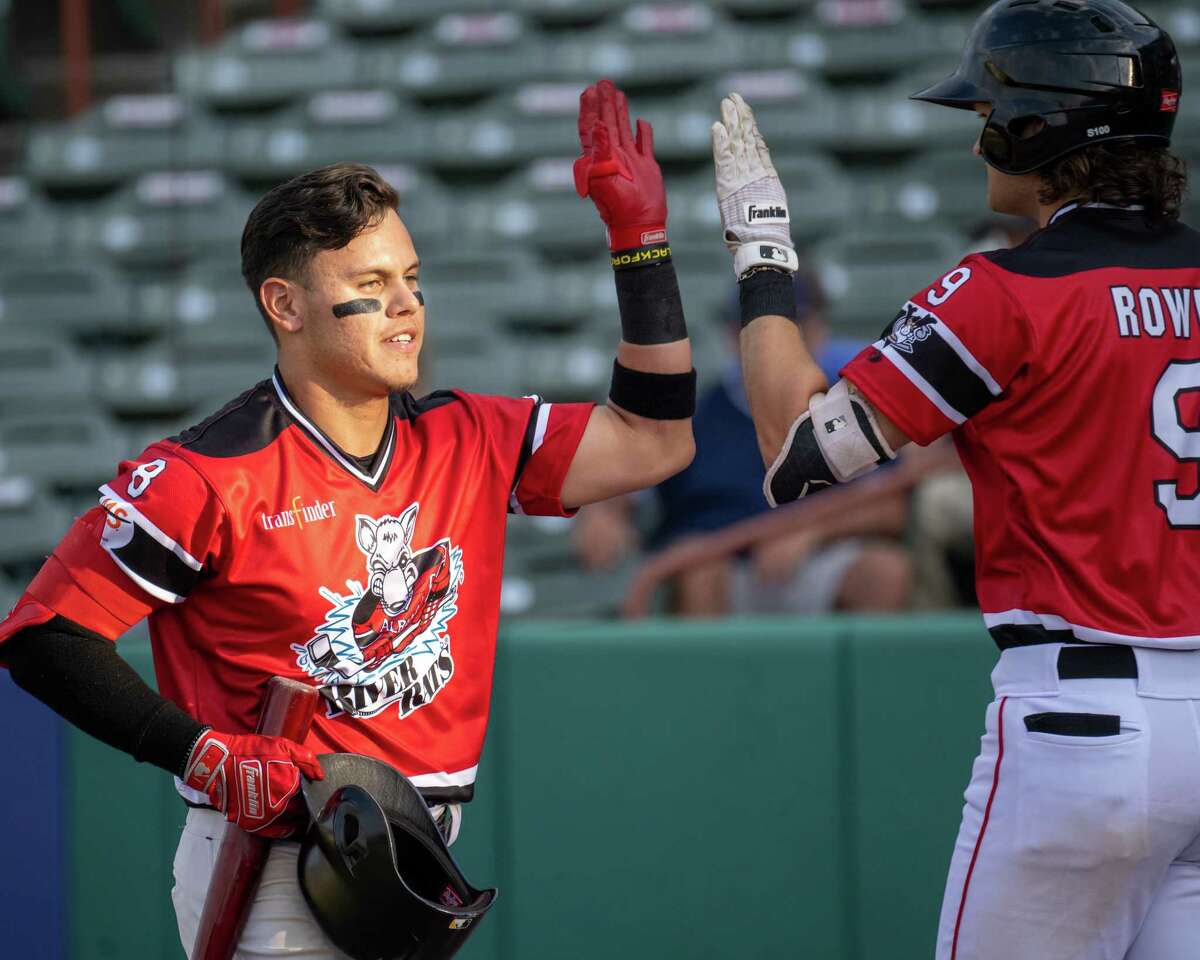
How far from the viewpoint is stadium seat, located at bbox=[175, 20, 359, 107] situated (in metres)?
8.22

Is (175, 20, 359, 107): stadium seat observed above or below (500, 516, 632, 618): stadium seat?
above

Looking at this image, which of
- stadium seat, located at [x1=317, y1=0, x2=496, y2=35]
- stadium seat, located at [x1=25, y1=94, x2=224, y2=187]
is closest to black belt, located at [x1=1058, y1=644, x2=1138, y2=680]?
stadium seat, located at [x1=25, y1=94, x2=224, y2=187]

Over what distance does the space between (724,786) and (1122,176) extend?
203cm

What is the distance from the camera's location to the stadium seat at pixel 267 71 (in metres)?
8.22

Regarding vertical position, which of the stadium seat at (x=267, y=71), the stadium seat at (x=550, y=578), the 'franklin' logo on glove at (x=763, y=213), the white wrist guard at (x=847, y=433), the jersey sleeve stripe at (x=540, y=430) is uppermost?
the stadium seat at (x=267, y=71)

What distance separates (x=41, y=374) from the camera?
7.30 m

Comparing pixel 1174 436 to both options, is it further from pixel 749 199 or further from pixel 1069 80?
pixel 749 199

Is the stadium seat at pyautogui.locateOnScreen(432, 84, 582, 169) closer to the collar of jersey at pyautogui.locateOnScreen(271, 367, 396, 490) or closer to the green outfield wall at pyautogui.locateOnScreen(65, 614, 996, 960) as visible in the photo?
the green outfield wall at pyautogui.locateOnScreen(65, 614, 996, 960)

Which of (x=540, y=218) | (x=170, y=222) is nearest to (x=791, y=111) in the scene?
(x=540, y=218)

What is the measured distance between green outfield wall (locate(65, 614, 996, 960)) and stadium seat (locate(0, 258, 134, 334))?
403 centimetres

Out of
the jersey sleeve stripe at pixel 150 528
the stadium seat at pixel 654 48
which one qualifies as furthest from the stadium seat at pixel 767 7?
the jersey sleeve stripe at pixel 150 528

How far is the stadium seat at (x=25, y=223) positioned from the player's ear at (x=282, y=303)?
595 centimetres

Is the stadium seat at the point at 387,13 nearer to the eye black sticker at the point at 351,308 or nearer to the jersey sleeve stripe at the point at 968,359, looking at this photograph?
the eye black sticker at the point at 351,308

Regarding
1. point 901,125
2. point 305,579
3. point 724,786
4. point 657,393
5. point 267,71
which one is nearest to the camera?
point 305,579
